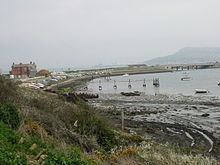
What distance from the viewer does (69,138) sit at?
1385 cm

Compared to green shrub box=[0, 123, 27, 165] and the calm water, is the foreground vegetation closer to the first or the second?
green shrub box=[0, 123, 27, 165]

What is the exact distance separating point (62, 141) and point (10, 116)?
181cm

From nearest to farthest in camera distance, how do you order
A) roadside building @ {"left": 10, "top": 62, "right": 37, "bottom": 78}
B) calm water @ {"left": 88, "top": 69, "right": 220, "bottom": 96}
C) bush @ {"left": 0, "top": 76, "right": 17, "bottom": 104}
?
bush @ {"left": 0, "top": 76, "right": 17, "bottom": 104}
calm water @ {"left": 88, "top": 69, "right": 220, "bottom": 96}
roadside building @ {"left": 10, "top": 62, "right": 37, "bottom": 78}

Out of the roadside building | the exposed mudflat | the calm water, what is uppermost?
the roadside building

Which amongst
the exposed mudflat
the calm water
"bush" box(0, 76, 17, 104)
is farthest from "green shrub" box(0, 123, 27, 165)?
the calm water

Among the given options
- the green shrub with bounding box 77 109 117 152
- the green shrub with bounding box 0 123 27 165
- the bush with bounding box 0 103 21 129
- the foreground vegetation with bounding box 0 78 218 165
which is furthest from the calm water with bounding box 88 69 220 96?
the green shrub with bounding box 0 123 27 165

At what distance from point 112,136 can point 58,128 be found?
2.98 m

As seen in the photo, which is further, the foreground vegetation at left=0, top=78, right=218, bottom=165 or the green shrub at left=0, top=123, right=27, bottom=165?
the foreground vegetation at left=0, top=78, right=218, bottom=165

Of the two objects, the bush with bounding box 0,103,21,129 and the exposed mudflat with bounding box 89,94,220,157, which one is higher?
the bush with bounding box 0,103,21,129

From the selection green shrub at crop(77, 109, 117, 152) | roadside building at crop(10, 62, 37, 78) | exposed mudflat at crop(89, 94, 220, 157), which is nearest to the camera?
green shrub at crop(77, 109, 117, 152)

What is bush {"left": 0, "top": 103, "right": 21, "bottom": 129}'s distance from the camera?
12359mm

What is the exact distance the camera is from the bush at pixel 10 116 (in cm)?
1236

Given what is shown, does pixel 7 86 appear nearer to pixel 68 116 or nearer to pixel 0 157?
pixel 68 116

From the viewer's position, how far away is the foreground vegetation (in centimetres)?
876
